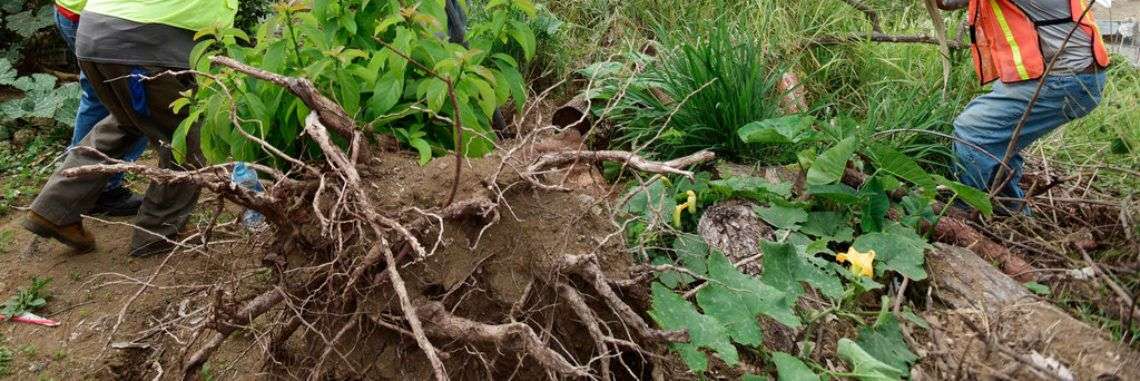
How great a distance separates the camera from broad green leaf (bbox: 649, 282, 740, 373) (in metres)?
2.01

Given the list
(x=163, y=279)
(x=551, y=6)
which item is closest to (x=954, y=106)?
(x=551, y=6)

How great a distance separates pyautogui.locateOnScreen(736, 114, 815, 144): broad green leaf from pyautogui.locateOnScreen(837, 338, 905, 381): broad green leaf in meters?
1.19

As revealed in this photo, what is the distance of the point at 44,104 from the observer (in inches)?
192

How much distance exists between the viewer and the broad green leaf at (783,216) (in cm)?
276

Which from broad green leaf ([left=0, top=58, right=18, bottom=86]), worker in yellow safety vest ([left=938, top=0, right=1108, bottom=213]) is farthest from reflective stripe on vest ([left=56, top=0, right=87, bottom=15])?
worker in yellow safety vest ([left=938, top=0, right=1108, bottom=213])

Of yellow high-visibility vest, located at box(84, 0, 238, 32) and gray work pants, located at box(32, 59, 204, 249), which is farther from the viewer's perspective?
gray work pants, located at box(32, 59, 204, 249)

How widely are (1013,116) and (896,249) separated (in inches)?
47.2

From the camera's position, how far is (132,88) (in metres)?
3.25

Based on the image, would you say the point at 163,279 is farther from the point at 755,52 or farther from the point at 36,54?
the point at 36,54

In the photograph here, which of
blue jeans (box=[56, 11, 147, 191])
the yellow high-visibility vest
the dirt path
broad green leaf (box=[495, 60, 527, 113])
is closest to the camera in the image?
broad green leaf (box=[495, 60, 527, 113])

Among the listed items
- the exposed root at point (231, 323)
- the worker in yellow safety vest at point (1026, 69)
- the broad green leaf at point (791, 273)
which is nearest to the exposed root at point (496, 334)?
the exposed root at point (231, 323)

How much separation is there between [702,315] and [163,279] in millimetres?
2458

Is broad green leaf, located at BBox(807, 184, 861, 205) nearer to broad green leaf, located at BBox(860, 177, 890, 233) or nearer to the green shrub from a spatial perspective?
broad green leaf, located at BBox(860, 177, 890, 233)

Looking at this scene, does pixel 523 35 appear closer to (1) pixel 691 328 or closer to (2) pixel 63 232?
(1) pixel 691 328
